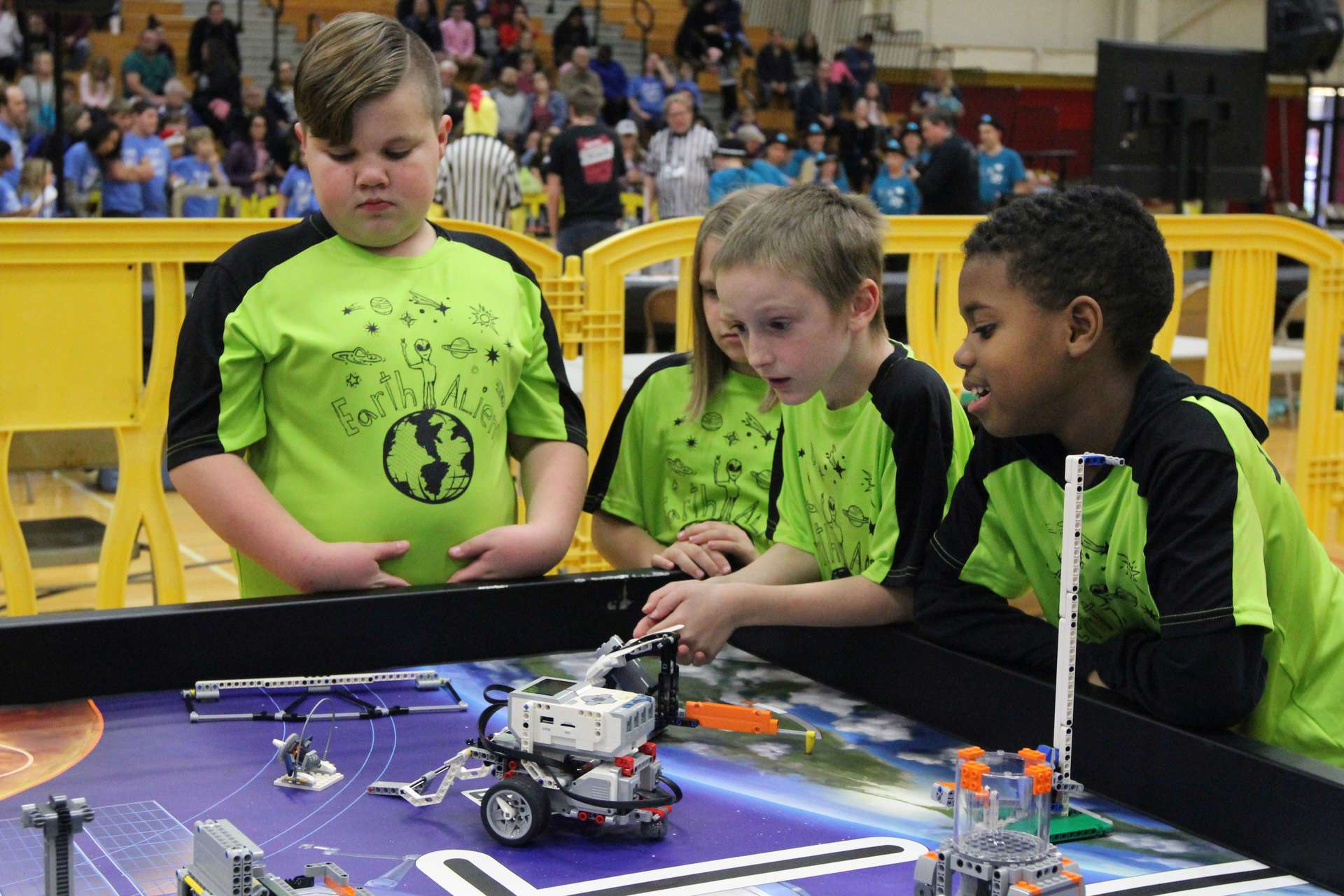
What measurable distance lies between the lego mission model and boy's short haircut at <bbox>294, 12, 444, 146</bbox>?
115 cm

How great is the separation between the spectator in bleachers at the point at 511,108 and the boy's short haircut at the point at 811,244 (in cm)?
1266

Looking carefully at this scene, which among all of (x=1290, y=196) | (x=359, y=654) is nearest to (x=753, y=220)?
(x=359, y=654)

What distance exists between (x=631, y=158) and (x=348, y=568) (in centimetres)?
1139

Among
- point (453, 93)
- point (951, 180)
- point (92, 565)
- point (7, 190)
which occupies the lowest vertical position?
point (92, 565)

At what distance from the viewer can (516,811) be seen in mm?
1426

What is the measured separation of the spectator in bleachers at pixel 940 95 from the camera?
18016mm

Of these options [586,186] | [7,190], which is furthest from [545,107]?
[7,190]

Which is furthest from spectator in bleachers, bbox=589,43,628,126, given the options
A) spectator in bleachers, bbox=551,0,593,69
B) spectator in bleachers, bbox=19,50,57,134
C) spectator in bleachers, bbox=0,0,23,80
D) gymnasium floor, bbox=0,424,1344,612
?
gymnasium floor, bbox=0,424,1344,612

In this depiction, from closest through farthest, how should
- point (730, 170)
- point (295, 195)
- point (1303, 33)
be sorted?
point (1303, 33) < point (730, 170) < point (295, 195)

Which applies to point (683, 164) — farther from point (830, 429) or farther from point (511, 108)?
point (830, 429)

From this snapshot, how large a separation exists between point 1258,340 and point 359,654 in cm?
403

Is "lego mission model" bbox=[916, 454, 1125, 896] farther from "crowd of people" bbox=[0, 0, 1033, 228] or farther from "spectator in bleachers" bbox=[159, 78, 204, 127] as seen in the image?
"spectator in bleachers" bbox=[159, 78, 204, 127]

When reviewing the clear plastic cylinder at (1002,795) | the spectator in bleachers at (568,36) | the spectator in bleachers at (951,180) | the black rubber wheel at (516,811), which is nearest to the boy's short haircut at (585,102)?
the spectator in bleachers at (951,180)

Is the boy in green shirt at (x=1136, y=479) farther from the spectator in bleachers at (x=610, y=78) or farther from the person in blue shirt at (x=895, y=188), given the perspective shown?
the spectator in bleachers at (x=610, y=78)
